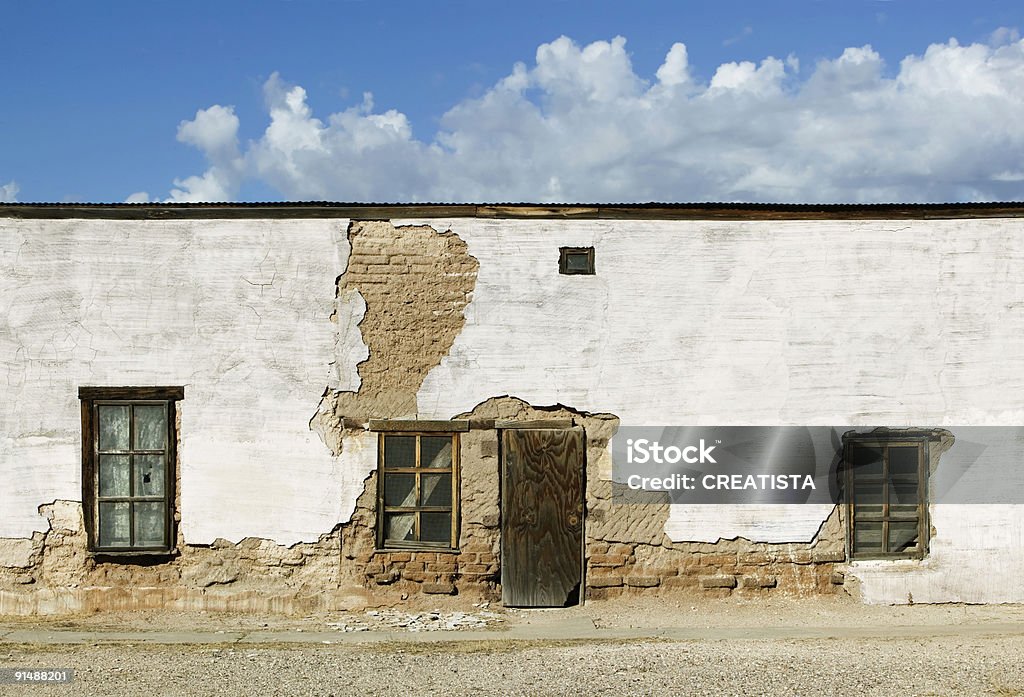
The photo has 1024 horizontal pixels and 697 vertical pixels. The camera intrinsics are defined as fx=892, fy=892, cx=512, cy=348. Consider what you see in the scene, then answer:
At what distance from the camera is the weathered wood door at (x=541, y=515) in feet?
27.0

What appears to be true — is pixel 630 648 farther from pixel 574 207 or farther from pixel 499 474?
pixel 574 207

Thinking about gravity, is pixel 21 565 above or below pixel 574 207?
below

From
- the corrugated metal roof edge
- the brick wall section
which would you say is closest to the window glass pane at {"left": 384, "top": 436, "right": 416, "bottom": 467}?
the brick wall section

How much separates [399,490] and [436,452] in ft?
1.63

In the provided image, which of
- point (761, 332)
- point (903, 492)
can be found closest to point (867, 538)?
point (903, 492)

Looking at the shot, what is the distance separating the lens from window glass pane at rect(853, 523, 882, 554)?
27.4ft

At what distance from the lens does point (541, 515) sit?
8258 mm

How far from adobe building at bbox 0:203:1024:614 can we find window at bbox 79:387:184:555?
26 millimetres

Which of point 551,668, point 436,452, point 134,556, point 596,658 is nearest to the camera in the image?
point 551,668

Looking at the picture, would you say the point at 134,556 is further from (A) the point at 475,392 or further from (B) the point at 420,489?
(A) the point at 475,392

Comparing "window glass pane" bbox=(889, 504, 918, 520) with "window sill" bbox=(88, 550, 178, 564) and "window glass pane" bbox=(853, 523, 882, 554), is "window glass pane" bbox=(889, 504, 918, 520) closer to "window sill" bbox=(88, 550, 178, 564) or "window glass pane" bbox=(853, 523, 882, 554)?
"window glass pane" bbox=(853, 523, 882, 554)

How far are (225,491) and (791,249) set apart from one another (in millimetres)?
5742

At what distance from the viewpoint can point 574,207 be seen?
834cm

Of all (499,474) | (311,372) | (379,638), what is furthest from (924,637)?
(311,372)
